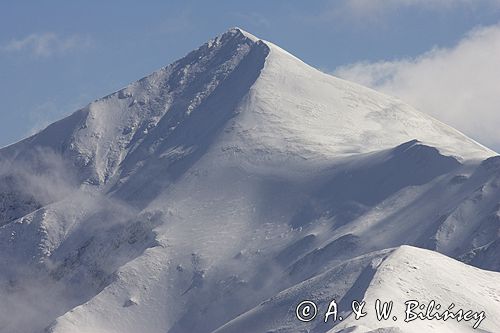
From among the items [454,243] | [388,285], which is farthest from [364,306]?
[454,243]

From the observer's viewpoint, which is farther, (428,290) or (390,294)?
(428,290)

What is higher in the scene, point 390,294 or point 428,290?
point 390,294

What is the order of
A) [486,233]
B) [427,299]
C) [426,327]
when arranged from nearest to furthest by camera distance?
[426,327] → [427,299] → [486,233]

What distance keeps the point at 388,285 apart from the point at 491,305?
10.8m

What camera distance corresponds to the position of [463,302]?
153750mm

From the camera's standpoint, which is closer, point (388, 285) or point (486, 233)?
point (388, 285)

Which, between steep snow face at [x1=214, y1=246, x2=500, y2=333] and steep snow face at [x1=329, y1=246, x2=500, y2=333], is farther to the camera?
steep snow face at [x1=214, y1=246, x2=500, y2=333]

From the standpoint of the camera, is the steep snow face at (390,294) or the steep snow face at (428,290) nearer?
the steep snow face at (428,290)

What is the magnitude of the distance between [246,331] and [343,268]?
43.4 ft

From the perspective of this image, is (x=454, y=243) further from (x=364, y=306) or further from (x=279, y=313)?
(x=364, y=306)

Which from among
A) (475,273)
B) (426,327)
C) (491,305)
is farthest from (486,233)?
(426,327)

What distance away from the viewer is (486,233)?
654ft

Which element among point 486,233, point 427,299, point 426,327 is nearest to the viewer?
point 426,327

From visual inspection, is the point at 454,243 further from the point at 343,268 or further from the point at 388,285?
the point at 388,285
